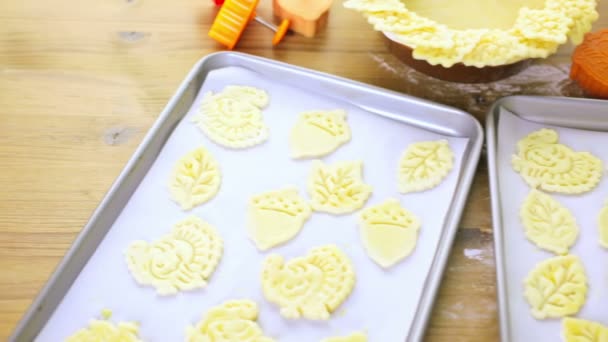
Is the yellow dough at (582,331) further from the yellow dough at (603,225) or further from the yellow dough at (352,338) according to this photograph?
the yellow dough at (352,338)

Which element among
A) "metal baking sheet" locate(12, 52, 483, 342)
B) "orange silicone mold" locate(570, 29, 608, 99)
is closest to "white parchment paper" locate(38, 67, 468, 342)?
"metal baking sheet" locate(12, 52, 483, 342)

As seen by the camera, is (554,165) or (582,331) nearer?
(582,331)

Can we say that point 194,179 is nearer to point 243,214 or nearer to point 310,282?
point 243,214

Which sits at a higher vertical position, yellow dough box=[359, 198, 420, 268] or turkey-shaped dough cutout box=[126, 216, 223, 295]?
yellow dough box=[359, 198, 420, 268]

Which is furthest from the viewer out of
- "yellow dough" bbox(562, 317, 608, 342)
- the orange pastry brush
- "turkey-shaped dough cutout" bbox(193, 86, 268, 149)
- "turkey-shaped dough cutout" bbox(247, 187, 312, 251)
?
the orange pastry brush

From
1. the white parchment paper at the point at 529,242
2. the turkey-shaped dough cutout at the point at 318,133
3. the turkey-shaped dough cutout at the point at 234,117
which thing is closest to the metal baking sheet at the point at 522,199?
the white parchment paper at the point at 529,242

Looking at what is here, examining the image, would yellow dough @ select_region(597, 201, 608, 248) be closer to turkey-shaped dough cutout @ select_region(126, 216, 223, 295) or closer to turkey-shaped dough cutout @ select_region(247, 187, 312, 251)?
turkey-shaped dough cutout @ select_region(247, 187, 312, 251)

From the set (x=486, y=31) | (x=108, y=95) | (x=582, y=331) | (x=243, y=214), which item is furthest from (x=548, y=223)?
(x=108, y=95)
